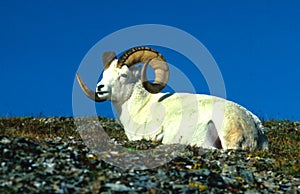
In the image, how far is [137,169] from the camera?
14242mm

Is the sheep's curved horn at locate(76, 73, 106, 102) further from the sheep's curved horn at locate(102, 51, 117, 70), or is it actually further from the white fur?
the sheep's curved horn at locate(102, 51, 117, 70)

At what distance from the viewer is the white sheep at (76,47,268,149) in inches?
762

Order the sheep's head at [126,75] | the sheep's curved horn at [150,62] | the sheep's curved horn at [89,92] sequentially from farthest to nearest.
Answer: the sheep's curved horn at [89,92] < the sheep's curved horn at [150,62] < the sheep's head at [126,75]

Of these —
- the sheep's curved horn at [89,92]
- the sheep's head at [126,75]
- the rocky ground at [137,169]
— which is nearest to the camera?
the rocky ground at [137,169]

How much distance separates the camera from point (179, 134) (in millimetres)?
19750

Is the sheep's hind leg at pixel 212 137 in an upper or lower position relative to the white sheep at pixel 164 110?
lower

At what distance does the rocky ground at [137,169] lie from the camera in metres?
12.7

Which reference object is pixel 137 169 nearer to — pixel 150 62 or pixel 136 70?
pixel 136 70

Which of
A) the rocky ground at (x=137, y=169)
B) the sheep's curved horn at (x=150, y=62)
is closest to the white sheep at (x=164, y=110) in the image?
the sheep's curved horn at (x=150, y=62)

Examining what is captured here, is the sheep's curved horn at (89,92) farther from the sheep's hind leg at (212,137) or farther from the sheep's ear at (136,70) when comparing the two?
the sheep's hind leg at (212,137)

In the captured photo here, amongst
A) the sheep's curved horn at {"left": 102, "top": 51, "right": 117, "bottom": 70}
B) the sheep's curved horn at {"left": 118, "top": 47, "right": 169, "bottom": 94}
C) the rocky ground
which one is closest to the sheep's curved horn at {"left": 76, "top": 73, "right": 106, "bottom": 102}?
the sheep's curved horn at {"left": 102, "top": 51, "right": 117, "bottom": 70}

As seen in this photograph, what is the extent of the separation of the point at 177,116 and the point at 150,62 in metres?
2.76

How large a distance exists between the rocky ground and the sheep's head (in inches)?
124

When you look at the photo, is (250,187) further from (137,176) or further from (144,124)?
(144,124)
